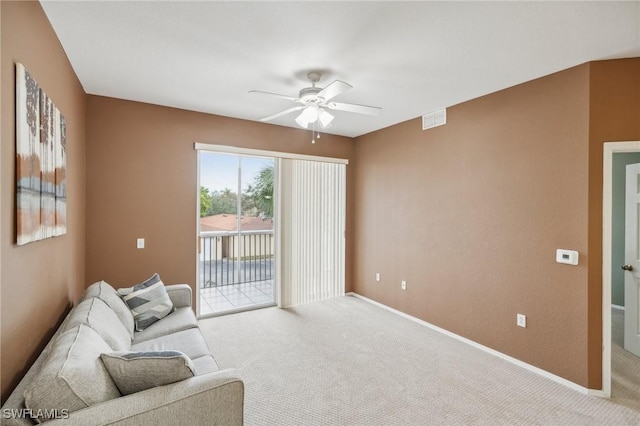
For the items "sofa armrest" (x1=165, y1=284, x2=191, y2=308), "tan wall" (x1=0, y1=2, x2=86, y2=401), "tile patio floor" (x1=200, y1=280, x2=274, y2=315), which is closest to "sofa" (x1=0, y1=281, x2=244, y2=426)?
"tan wall" (x1=0, y1=2, x2=86, y2=401)

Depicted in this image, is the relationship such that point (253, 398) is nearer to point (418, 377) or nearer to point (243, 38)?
point (418, 377)

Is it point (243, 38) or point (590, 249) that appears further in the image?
point (590, 249)

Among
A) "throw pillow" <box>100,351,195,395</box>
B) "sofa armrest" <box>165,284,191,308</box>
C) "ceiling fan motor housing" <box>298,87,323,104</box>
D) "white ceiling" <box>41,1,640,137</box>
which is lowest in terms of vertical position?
"sofa armrest" <box>165,284,191,308</box>

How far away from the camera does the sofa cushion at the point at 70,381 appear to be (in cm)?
117

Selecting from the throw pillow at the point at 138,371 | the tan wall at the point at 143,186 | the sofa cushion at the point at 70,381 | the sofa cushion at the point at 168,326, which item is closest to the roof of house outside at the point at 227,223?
the tan wall at the point at 143,186

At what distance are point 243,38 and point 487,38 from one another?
1698 millimetres

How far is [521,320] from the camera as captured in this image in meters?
2.89

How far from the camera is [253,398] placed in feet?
7.65

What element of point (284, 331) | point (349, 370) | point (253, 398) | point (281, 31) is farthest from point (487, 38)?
point (284, 331)

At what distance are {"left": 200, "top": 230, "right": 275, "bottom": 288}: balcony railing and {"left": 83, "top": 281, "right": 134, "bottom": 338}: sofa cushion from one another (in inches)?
115

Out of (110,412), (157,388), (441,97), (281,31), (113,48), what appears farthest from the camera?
(441,97)

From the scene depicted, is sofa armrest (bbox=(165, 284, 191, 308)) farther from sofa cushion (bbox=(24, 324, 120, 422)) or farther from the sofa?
sofa cushion (bbox=(24, 324, 120, 422))

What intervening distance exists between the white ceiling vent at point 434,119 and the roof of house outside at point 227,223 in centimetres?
357

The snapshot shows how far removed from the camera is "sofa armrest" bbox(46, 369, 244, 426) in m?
1.20
